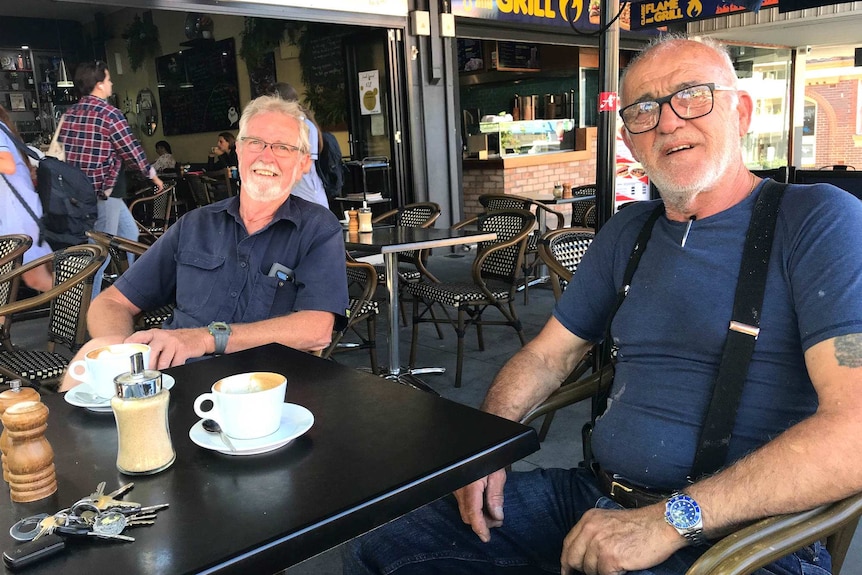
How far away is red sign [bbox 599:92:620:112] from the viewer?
2291 mm

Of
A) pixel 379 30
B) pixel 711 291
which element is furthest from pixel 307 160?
pixel 379 30

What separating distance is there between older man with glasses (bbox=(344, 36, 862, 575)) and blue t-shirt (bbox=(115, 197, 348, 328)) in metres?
0.68

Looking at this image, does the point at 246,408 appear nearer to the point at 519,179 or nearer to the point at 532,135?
the point at 519,179

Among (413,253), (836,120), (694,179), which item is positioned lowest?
(413,253)

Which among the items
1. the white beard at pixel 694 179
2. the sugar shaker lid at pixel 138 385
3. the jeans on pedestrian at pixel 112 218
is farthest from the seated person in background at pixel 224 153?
the sugar shaker lid at pixel 138 385

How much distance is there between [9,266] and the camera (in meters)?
3.52

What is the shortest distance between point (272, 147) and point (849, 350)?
1.69 m

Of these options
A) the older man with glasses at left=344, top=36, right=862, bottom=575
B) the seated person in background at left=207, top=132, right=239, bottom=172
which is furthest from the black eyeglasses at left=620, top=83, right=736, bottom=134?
the seated person in background at left=207, top=132, right=239, bottom=172

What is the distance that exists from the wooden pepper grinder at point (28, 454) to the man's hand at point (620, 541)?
87 centimetres

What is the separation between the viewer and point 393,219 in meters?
6.04

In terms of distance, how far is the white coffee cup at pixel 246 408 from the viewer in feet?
3.47

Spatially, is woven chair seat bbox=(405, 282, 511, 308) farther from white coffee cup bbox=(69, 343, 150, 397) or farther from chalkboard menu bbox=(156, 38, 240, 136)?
chalkboard menu bbox=(156, 38, 240, 136)

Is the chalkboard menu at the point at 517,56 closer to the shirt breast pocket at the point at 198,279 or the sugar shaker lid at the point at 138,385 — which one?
the shirt breast pocket at the point at 198,279

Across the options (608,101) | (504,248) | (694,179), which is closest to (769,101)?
(504,248)
